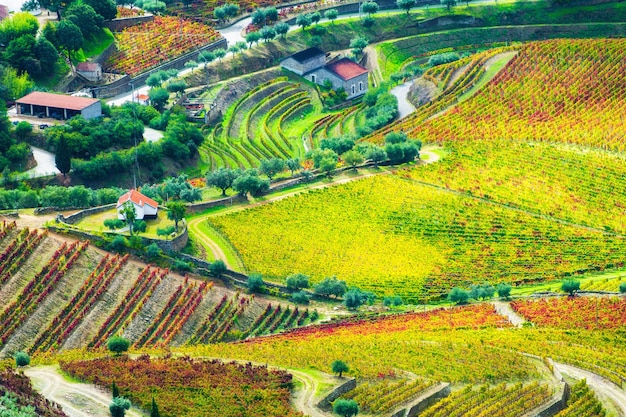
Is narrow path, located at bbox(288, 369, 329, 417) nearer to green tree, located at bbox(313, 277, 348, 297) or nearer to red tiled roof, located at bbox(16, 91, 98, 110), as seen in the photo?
green tree, located at bbox(313, 277, 348, 297)

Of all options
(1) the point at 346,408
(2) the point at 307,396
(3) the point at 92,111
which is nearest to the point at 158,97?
(3) the point at 92,111

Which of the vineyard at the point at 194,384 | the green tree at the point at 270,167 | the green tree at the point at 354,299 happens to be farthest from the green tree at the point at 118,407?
the green tree at the point at 270,167

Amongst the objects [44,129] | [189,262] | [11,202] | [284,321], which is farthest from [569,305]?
[44,129]

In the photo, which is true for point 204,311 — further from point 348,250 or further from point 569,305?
point 569,305

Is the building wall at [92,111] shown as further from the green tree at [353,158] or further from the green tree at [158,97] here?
the green tree at [353,158]

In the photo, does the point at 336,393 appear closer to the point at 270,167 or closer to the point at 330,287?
the point at 330,287

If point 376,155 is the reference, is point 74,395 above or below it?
below

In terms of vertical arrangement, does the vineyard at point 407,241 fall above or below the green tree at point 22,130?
below
